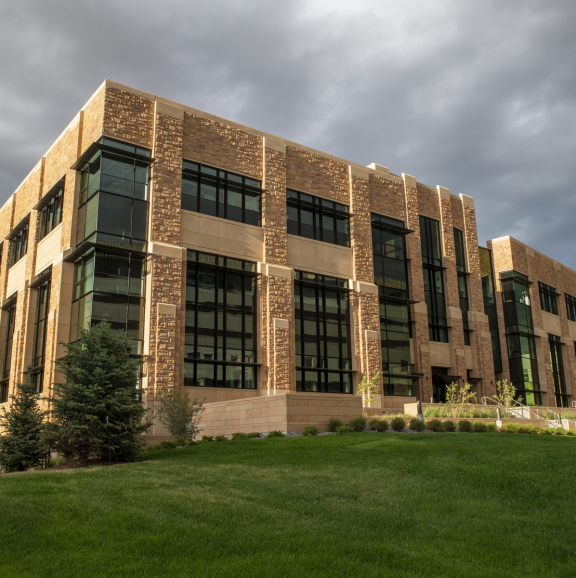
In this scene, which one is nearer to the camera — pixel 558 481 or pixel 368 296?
pixel 558 481

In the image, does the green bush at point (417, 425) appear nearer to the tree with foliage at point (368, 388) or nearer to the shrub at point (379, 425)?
the shrub at point (379, 425)

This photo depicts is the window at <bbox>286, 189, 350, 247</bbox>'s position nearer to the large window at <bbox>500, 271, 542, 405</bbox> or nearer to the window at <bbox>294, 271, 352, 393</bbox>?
the window at <bbox>294, 271, 352, 393</bbox>

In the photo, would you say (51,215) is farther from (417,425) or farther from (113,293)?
(417,425)

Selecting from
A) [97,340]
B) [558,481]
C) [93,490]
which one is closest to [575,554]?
[558,481]

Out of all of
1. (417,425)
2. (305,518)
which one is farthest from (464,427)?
(305,518)

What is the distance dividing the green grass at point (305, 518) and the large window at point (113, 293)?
13675 millimetres

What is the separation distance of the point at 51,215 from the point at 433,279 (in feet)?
84.8

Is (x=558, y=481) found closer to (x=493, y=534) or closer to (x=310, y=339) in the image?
(x=493, y=534)

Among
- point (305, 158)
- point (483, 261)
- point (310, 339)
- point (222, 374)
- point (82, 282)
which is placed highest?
point (305, 158)

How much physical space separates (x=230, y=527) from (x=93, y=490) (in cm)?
412

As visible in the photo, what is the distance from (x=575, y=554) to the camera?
24.4 ft

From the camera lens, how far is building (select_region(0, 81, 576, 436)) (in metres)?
28.7

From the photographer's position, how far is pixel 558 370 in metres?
52.5

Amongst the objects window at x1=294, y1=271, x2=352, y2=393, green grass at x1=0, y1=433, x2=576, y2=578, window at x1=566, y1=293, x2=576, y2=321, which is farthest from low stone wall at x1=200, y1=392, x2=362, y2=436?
window at x1=566, y1=293, x2=576, y2=321
